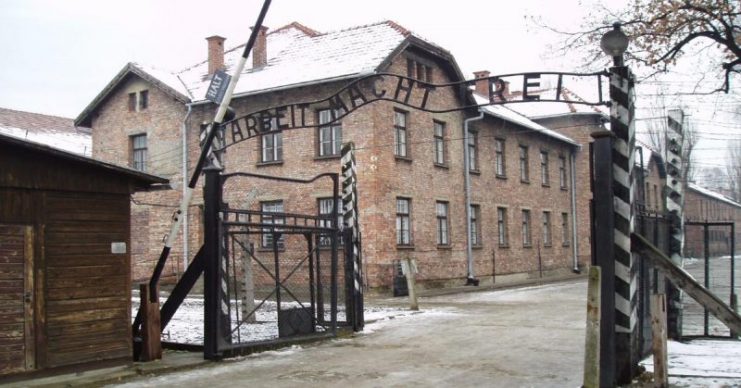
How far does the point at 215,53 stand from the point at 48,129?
38.1ft

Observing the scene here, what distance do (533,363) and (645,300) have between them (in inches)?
67.9

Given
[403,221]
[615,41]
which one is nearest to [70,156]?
[615,41]

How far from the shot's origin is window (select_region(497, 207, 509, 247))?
33.5 meters

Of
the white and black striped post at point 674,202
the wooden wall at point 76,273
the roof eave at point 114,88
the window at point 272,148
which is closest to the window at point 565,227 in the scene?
the window at point 272,148

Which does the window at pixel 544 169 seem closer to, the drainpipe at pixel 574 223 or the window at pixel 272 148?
the drainpipe at pixel 574 223

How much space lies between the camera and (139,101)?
3102 cm

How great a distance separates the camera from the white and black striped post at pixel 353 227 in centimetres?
1396

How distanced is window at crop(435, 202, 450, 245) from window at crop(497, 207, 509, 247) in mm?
4745

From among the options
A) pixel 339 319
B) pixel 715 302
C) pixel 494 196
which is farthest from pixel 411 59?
pixel 715 302

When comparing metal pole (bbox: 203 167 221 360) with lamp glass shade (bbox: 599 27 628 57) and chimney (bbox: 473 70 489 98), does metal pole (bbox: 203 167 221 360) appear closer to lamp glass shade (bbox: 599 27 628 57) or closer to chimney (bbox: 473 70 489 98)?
lamp glass shade (bbox: 599 27 628 57)

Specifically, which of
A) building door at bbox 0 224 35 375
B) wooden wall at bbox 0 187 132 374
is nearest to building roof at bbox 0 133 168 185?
wooden wall at bbox 0 187 132 374

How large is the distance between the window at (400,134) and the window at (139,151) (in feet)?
34.9

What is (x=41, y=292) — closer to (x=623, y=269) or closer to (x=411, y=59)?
(x=623, y=269)

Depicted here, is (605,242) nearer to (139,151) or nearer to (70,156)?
(70,156)
